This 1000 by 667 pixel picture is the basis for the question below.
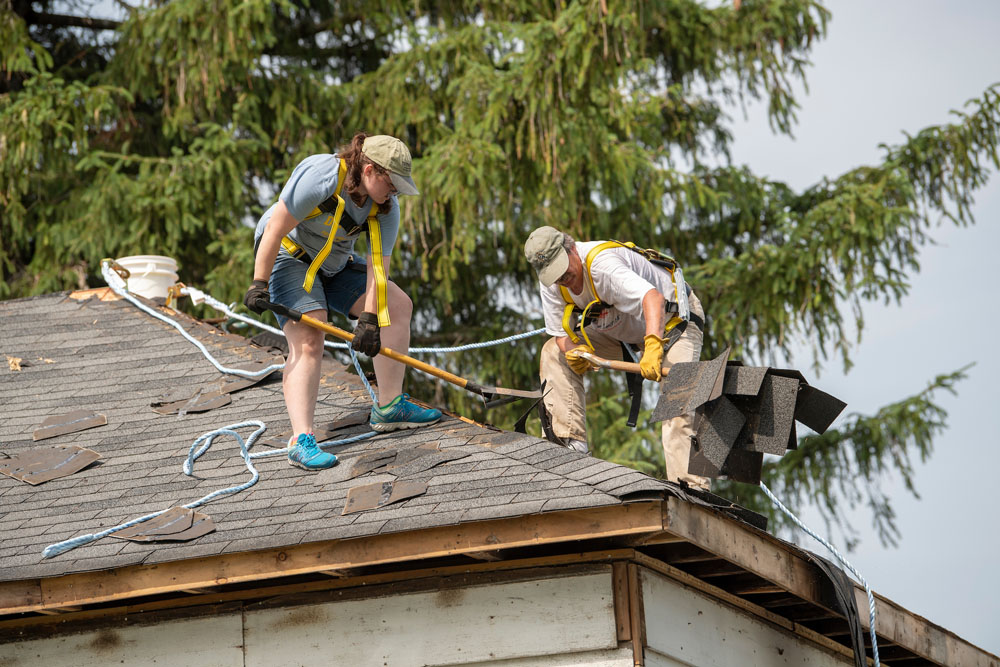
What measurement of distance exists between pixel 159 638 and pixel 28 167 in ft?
30.1

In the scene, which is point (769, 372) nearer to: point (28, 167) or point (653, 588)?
point (653, 588)

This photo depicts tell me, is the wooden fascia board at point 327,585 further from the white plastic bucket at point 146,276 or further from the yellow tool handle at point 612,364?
the white plastic bucket at point 146,276

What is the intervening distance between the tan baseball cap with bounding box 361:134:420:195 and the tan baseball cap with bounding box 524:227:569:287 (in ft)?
2.59

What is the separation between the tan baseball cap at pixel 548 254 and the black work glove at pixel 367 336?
0.90m

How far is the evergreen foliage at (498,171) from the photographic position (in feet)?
40.6

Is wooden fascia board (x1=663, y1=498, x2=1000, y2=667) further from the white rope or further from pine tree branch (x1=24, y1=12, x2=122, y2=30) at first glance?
pine tree branch (x1=24, y1=12, x2=122, y2=30)

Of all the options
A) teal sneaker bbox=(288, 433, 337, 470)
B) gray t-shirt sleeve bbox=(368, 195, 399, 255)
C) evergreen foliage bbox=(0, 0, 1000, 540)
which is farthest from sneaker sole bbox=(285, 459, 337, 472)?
evergreen foliage bbox=(0, 0, 1000, 540)

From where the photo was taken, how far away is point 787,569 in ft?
18.0

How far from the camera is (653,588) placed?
5.30 metres

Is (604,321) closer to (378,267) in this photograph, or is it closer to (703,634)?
(378,267)

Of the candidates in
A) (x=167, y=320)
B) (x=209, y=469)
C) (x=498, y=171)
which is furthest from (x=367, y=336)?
(x=498, y=171)

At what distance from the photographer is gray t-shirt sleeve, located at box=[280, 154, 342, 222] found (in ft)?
19.5

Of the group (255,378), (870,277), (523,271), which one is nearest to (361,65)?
(523,271)

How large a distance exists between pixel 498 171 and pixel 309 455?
6.80 metres
